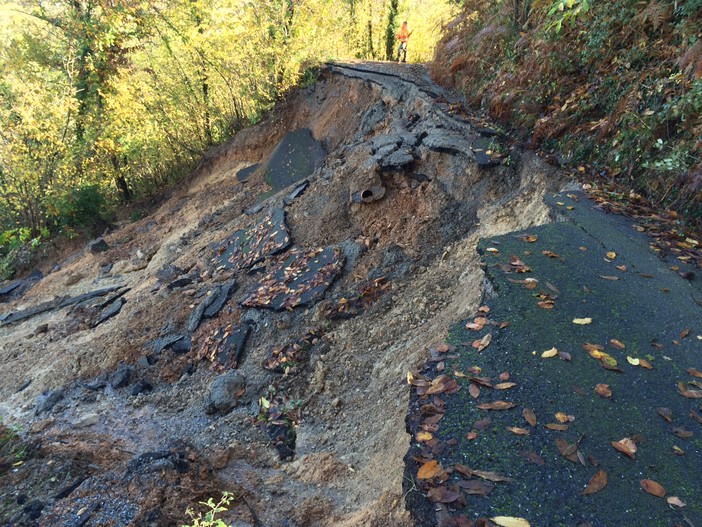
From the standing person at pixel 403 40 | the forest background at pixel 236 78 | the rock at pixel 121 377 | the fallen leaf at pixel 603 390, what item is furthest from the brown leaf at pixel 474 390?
the standing person at pixel 403 40

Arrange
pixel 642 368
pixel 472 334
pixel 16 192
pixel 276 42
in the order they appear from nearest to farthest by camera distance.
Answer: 1. pixel 642 368
2. pixel 472 334
3. pixel 276 42
4. pixel 16 192

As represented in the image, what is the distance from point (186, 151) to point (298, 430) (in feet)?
38.0

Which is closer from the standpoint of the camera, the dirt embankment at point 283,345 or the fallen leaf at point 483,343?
the fallen leaf at point 483,343

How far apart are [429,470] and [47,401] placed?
563 cm

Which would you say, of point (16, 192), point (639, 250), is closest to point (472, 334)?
point (639, 250)

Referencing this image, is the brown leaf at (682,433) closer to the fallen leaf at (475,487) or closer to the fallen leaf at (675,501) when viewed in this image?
the fallen leaf at (675,501)

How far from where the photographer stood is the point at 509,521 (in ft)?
6.52

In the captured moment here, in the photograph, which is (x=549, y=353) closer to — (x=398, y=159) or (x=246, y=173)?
(x=398, y=159)

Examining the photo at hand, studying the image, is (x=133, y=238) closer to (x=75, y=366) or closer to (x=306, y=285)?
(x=75, y=366)

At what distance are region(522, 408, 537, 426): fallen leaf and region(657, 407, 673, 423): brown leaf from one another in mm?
748

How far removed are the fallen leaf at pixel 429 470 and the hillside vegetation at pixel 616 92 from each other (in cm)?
356

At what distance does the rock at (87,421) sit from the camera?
4926mm

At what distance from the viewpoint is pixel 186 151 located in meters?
13.5

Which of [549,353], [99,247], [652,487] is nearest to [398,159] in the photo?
[549,353]
